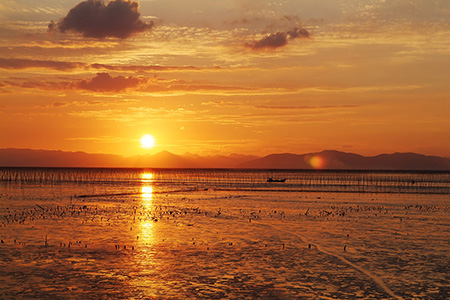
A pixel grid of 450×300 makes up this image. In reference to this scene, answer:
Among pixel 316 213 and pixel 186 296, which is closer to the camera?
pixel 186 296

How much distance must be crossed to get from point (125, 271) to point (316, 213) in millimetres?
29299

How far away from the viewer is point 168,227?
111ft

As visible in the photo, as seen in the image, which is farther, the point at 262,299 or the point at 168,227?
the point at 168,227

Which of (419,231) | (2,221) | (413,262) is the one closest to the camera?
(413,262)

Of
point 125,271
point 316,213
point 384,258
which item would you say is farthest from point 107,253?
point 316,213

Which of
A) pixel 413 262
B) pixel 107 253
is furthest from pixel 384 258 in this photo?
pixel 107 253

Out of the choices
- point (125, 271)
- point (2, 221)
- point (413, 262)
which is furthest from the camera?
point (2, 221)

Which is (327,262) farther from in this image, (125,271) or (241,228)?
(241,228)

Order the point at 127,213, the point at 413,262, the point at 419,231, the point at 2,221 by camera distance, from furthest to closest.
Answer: the point at 127,213 < the point at 2,221 < the point at 419,231 < the point at 413,262

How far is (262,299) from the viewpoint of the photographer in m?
16.4

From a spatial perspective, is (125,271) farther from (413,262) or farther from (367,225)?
(367,225)

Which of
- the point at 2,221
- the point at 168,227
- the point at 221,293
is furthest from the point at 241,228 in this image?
the point at 2,221

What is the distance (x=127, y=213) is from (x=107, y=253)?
65.9 feet

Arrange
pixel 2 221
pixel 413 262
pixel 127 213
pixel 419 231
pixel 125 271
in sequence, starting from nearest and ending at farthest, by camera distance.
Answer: pixel 125 271
pixel 413 262
pixel 419 231
pixel 2 221
pixel 127 213
